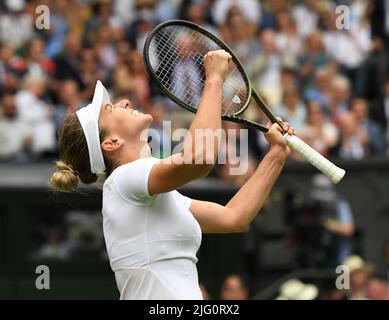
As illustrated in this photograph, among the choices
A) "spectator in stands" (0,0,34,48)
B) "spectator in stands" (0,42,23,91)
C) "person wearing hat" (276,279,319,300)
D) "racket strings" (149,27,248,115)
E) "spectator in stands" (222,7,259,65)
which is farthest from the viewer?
"spectator in stands" (222,7,259,65)

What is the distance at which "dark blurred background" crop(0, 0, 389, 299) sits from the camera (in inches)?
426

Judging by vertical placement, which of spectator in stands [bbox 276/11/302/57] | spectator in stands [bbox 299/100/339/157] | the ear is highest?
spectator in stands [bbox 276/11/302/57]

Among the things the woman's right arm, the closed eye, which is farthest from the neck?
the woman's right arm

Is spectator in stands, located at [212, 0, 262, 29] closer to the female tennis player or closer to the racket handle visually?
the racket handle

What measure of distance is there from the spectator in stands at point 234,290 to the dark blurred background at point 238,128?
0.08 ft

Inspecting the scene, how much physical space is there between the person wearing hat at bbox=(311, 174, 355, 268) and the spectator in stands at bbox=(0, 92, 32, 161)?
112 inches

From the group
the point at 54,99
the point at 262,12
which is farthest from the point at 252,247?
the point at 262,12

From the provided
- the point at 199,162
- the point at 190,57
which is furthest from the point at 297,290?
the point at 199,162

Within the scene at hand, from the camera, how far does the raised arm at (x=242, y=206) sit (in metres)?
5.32

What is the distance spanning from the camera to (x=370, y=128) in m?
12.5

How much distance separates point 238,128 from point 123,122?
6.34 m

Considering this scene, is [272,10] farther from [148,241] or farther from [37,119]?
[148,241]

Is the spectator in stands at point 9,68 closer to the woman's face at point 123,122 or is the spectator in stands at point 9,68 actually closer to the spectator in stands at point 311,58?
the spectator in stands at point 311,58

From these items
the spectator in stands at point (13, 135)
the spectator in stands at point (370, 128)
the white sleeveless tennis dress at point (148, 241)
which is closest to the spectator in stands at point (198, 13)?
the spectator in stands at point (370, 128)
